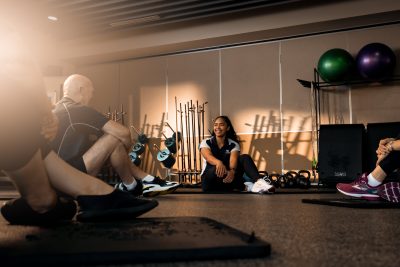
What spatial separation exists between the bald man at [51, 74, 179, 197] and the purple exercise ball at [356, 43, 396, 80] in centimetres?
330

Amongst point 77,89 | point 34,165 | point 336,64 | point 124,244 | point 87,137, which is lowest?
point 124,244

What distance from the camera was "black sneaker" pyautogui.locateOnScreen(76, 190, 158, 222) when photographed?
1.45 metres

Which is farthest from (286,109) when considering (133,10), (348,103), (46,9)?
(46,9)

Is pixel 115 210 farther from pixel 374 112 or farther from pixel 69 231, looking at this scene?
pixel 374 112

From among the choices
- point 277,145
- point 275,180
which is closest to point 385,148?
point 275,180

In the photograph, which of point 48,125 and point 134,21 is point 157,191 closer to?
point 48,125

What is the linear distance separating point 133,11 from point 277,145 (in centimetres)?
280

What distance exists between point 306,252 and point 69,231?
745 mm

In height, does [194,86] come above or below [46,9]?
below

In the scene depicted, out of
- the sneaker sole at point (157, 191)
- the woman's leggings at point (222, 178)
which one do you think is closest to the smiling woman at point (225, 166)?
the woman's leggings at point (222, 178)

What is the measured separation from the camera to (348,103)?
18.6ft

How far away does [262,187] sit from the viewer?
395cm

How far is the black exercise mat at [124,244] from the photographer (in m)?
0.95

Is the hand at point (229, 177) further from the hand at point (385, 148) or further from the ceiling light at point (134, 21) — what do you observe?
the ceiling light at point (134, 21)
